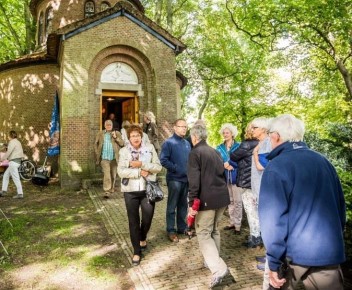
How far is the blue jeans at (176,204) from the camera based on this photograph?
238 inches

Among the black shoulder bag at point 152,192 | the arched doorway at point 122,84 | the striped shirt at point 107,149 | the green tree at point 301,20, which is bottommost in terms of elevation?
the black shoulder bag at point 152,192

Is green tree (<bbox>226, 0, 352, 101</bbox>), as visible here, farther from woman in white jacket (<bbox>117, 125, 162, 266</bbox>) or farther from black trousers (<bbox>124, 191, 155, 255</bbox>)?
black trousers (<bbox>124, 191, 155, 255</bbox>)

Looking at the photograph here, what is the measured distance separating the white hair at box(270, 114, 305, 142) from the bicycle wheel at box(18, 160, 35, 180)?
1388cm

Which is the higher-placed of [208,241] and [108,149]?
[108,149]

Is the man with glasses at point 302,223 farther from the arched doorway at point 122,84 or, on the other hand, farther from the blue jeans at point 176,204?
the arched doorway at point 122,84

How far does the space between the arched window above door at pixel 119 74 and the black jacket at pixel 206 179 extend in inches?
399

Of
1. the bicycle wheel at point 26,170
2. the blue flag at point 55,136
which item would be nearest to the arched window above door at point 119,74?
the blue flag at point 55,136

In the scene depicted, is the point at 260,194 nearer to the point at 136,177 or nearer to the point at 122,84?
the point at 136,177

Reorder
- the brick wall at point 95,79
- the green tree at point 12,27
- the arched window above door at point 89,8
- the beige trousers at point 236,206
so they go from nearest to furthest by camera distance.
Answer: the beige trousers at point 236,206
the brick wall at point 95,79
the arched window above door at point 89,8
the green tree at point 12,27

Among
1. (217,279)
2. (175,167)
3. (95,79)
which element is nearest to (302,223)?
(217,279)

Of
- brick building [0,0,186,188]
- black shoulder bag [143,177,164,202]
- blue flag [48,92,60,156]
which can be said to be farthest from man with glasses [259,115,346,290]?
blue flag [48,92,60,156]

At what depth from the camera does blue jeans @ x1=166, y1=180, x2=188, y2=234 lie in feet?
19.8

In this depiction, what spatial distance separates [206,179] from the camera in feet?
13.9

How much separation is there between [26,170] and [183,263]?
11.9m
